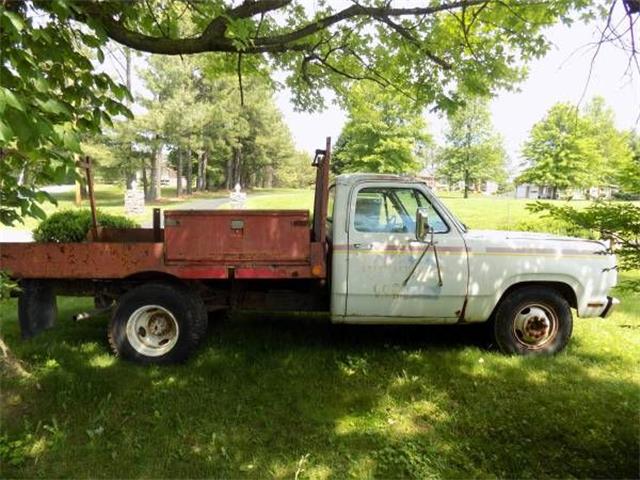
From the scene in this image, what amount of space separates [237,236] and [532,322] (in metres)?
3.23

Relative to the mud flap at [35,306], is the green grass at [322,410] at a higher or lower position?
lower

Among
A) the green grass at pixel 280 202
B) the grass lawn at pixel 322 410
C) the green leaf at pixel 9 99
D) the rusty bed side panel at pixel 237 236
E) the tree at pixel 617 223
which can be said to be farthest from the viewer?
the green grass at pixel 280 202

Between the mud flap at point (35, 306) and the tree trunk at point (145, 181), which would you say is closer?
the mud flap at point (35, 306)

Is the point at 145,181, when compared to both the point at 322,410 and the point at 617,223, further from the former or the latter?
the point at 617,223

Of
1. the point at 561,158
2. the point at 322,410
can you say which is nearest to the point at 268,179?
the point at 561,158

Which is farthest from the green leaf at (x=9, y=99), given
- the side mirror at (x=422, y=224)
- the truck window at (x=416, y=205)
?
the truck window at (x=416, y=205)

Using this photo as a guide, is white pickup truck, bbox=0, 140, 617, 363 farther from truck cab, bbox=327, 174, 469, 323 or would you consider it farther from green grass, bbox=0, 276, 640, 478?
green grass, bbox=0, 276, 640, 478

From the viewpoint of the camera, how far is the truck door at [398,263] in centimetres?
476

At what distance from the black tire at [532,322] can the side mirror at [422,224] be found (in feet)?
3.97

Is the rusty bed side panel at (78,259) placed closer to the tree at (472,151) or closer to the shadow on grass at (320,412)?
the shadow on grass at (320,412)

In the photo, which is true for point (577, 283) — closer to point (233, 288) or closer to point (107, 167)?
point (233, 288)

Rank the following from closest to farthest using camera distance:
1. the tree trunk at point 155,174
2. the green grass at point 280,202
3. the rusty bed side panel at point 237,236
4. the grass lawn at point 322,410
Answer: the grass lawn at point 322,410, the rusty bed side panel at point 237,236, the green grass at point 280,202, the tree trunk at point 155,174

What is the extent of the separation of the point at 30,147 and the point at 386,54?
562 centimetres

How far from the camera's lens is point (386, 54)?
23.1ft
